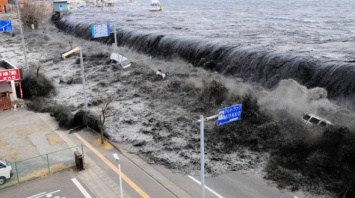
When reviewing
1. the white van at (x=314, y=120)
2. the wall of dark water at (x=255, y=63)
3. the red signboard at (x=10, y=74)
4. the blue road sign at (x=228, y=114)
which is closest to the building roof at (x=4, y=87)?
the red signboard at (x=10, y=74)

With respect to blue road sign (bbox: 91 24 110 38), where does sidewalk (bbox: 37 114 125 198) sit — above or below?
below

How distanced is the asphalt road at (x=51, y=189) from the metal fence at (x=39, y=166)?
41 centimetres

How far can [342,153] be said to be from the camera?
20.9 metres

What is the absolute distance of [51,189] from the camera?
61.9ft

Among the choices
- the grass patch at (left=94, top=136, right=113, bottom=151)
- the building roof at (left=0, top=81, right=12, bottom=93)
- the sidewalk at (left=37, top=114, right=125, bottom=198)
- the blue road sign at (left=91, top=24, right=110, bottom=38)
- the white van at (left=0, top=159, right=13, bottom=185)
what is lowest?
the grass patch at (left=94, top=136, right=113, bottom=151)

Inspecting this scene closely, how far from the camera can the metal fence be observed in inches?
774

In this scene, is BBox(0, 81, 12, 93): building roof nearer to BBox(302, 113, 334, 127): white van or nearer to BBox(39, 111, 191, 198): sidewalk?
BBox(39, 111, 191, 198): sidewalk

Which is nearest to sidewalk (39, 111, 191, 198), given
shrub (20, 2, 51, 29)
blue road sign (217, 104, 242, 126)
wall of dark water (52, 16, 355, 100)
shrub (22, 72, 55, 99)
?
blue road sign (217, 104, 242, 126)

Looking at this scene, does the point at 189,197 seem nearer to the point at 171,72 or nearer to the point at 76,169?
the point at 76,169

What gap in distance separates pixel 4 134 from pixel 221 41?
30189mm

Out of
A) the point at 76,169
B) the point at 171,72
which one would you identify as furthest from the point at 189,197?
the point at 171,72

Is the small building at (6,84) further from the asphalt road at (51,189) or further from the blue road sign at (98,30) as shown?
the asphalt road at (51,189)

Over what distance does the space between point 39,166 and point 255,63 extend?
2529 centimetres

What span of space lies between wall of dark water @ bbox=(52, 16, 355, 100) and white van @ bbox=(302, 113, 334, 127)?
5.92 metres
